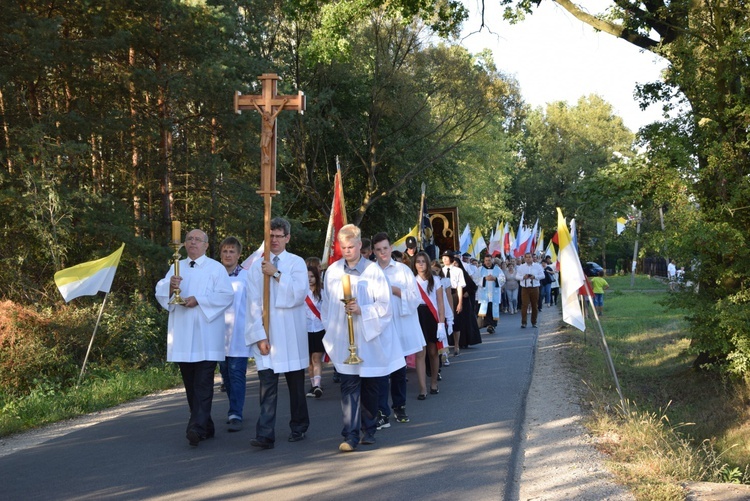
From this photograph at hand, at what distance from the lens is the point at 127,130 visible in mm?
19812

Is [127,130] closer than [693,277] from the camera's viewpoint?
No

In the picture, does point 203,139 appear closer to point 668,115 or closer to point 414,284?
point 668,115

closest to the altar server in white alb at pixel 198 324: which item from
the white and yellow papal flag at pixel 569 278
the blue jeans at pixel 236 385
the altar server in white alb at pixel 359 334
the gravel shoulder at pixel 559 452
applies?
the blue jeans at pixel 236 385

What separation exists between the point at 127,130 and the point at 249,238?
18.4 ft

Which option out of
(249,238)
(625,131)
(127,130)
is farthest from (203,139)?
(625,131)

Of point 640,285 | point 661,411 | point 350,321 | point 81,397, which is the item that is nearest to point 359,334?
point 350,321

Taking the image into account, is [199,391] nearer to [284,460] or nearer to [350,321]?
[284,460]

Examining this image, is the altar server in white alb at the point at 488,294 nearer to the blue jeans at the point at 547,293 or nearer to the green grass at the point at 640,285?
the blue jeans at the point at 547,293

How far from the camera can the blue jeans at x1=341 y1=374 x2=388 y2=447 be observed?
24.7 feet

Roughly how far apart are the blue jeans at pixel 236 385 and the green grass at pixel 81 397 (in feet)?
7.10

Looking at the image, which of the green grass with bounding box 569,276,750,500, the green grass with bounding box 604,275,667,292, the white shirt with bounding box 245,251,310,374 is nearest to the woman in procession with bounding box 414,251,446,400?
the green grass with bounding box 569,276,750,500

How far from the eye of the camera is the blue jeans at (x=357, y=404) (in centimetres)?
752

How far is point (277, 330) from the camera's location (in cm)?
770

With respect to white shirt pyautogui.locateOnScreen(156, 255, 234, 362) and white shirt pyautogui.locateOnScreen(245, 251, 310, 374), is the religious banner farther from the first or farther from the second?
white shirt pyautogui.locateOnScreen(245, 251, 310, 374)
